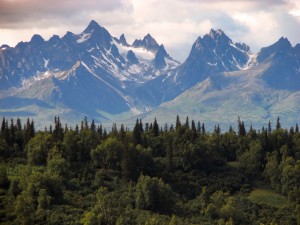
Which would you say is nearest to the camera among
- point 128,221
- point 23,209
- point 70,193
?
point 23,209

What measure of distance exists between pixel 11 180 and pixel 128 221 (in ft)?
114

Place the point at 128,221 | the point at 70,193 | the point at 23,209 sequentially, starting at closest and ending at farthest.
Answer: the point at 23,209 → the point at 128,221 → the point at 70,193

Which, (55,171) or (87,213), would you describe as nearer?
(87,213)

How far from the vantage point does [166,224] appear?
17075 centimetres

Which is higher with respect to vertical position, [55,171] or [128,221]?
[55,171]

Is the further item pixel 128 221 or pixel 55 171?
pixel 55 171

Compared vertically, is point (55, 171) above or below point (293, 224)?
above

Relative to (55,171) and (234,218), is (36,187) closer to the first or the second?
(55,171)

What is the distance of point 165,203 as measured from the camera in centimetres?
19612

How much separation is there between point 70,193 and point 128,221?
22957mm

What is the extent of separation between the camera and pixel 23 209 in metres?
164

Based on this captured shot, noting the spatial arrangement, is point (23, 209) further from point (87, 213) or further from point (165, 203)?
point (165, 203)

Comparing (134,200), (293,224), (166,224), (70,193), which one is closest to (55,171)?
(70,193)

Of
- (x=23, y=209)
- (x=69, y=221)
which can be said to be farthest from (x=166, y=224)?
(x=23, y=209)
